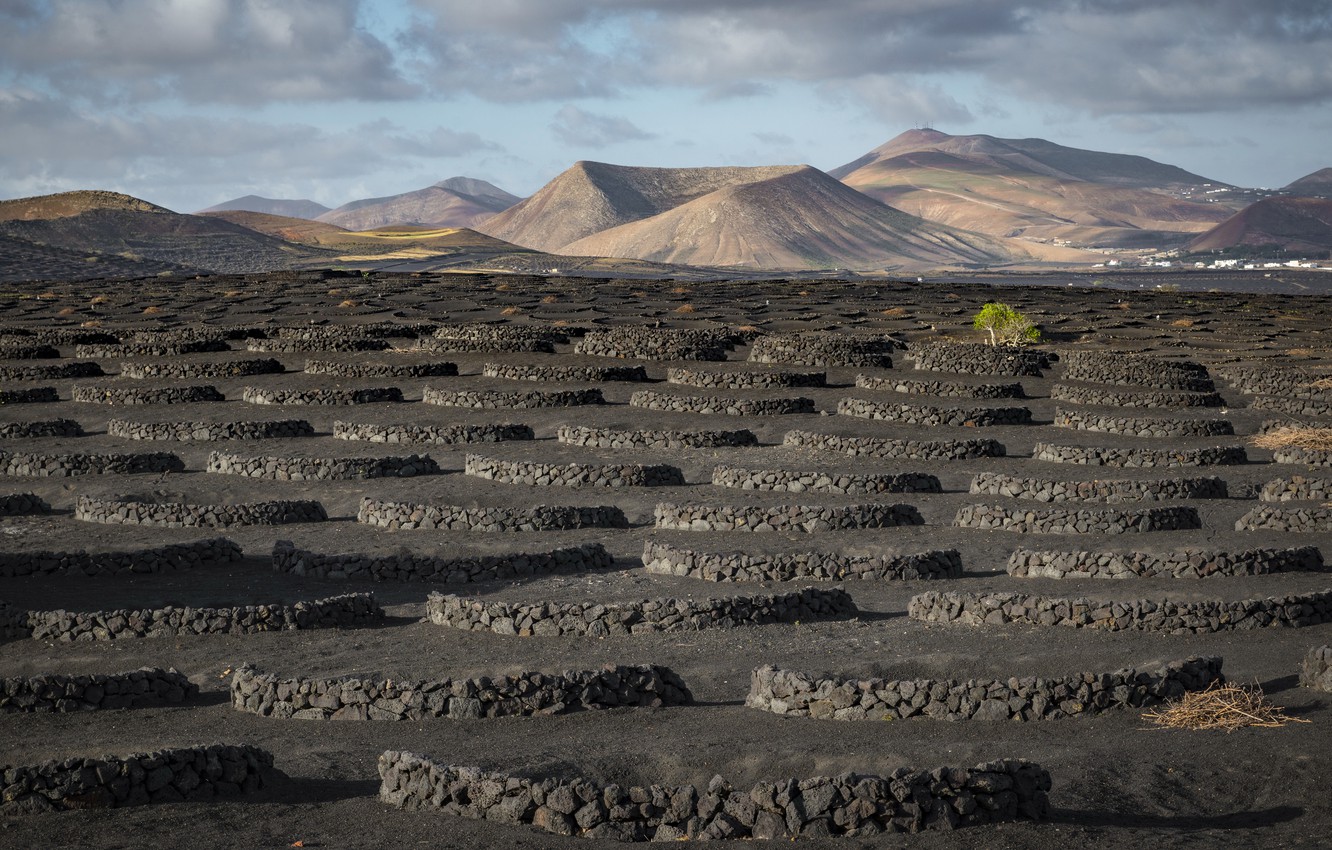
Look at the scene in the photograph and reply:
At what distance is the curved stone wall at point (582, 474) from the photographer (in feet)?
97.5

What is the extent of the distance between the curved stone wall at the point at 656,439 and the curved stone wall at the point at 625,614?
15.9m

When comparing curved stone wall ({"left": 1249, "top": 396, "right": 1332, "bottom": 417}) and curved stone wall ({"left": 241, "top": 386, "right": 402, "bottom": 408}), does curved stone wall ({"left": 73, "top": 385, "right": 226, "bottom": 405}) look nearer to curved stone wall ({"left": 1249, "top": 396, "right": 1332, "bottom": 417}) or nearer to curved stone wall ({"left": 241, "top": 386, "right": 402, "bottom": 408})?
curved stone wall ({"left": 241, "top": 386, "right": 402, "bottom": 408})

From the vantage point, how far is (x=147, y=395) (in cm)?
4309

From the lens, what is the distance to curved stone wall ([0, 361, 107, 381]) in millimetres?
47844

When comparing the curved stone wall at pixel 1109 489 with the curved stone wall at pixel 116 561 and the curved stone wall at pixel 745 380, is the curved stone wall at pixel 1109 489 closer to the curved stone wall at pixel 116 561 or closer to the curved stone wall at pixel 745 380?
the curved stone wall at pixel 116 561

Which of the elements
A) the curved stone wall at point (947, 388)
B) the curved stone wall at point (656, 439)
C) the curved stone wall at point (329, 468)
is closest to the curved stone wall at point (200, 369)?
the curved stone wall at point (329, 468)

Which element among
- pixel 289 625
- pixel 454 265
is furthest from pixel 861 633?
pixel 454 265

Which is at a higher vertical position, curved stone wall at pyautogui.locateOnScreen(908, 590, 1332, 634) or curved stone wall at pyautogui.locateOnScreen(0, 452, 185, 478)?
curved stone wall at pyautogui.locateOnScreen(0, 452, 185, 478)

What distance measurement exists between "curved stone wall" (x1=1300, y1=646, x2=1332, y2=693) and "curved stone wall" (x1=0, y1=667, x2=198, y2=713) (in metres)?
11.8

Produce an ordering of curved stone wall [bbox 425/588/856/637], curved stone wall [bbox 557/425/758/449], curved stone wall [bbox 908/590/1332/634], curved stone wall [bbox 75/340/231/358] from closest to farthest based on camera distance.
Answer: curved stone wall [bbox 908/590/1332/634] → curved stone wall [bbox 425/588/856/637] → curved stone wall [bbox 557/425/758/449] → curved stone wall [bbox 75/340/231/358]

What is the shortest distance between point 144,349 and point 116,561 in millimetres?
33057

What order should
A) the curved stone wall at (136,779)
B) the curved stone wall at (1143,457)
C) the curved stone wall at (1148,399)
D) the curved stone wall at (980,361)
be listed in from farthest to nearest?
the curved stone wall at (980,361), the curved stone wall at (1148,399), the curved stone wall at (1143,457), the curved stone wall at (136,779)

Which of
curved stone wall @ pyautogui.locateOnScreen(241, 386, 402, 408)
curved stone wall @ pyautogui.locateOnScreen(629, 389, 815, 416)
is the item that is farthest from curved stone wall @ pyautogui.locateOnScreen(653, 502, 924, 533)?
curved stone wall @ pyautogui.locateOnScreen(241, 386, 402, 408)

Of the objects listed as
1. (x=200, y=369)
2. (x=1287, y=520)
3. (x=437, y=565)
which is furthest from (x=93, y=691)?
(x=200, y=369)
